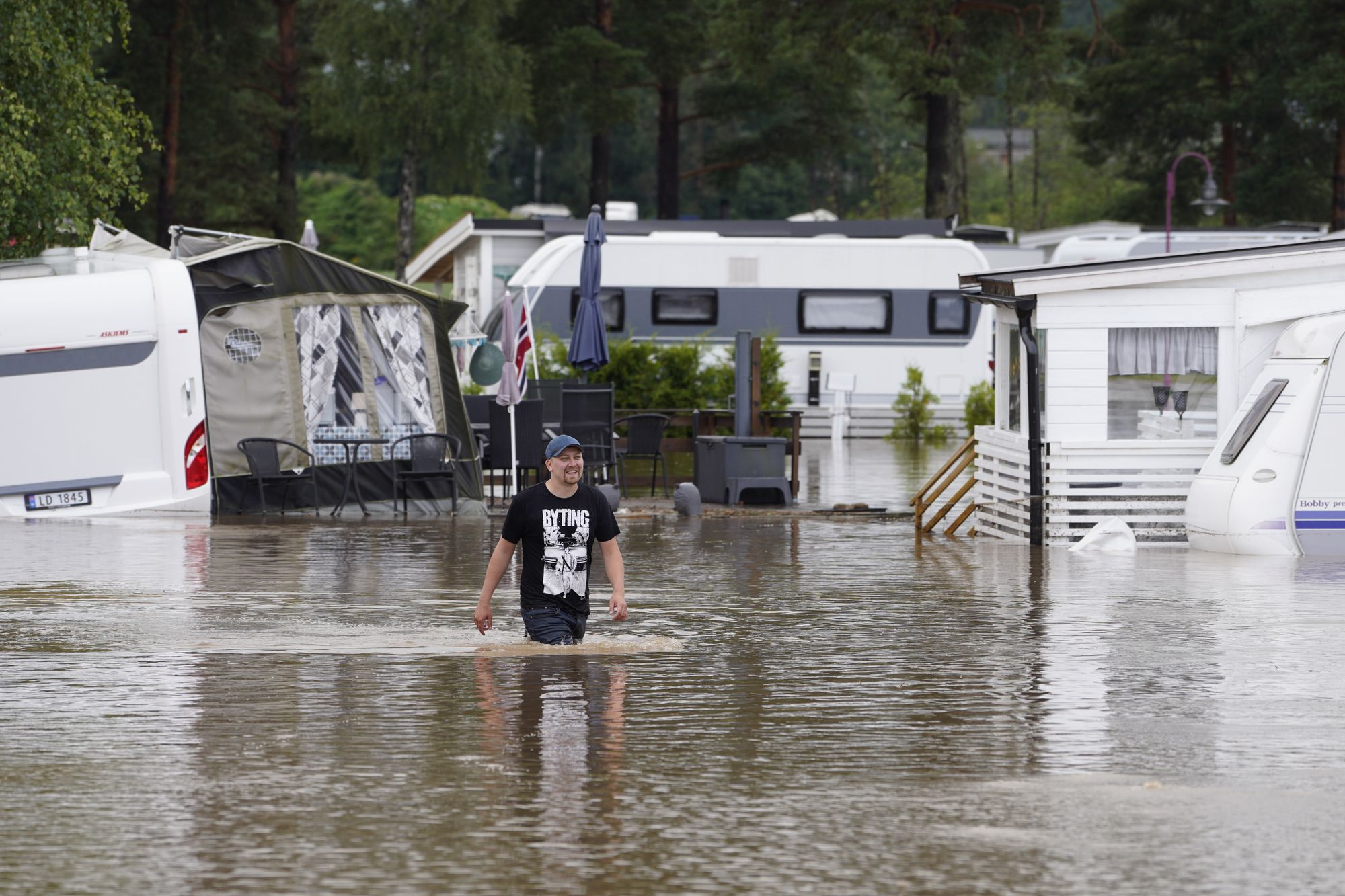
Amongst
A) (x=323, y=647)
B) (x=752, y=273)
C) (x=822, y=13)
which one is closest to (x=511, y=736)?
(x=323, y=647)

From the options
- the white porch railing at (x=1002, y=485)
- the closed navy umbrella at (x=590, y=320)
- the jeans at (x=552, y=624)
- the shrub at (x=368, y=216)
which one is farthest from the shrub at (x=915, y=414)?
the shrub at (x=368, y=216)

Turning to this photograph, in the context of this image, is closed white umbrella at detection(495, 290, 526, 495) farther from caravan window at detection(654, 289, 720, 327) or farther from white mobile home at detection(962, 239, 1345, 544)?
caravan window at detection(654, 289, 720, 327)

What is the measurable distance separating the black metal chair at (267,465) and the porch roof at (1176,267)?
732 cm

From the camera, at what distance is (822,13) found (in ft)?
146

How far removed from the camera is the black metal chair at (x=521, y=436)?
870 inches

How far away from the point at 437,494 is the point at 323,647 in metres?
10.0

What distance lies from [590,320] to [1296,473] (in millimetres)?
9466

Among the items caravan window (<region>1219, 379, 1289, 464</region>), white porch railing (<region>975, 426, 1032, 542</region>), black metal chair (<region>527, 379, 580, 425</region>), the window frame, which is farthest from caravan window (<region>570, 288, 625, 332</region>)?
caravan window (<region>1219, 379, 1289, 464</region>)

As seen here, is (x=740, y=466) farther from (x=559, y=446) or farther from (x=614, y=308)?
(x=614, y=308)

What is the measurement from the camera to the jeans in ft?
37.3

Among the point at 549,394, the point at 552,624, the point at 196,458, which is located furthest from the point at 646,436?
the point at 552,624

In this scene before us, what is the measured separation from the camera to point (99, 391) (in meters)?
19.5

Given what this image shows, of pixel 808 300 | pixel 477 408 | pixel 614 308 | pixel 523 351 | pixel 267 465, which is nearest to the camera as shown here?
pixel 267 465

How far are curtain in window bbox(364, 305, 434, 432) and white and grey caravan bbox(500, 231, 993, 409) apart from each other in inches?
472
